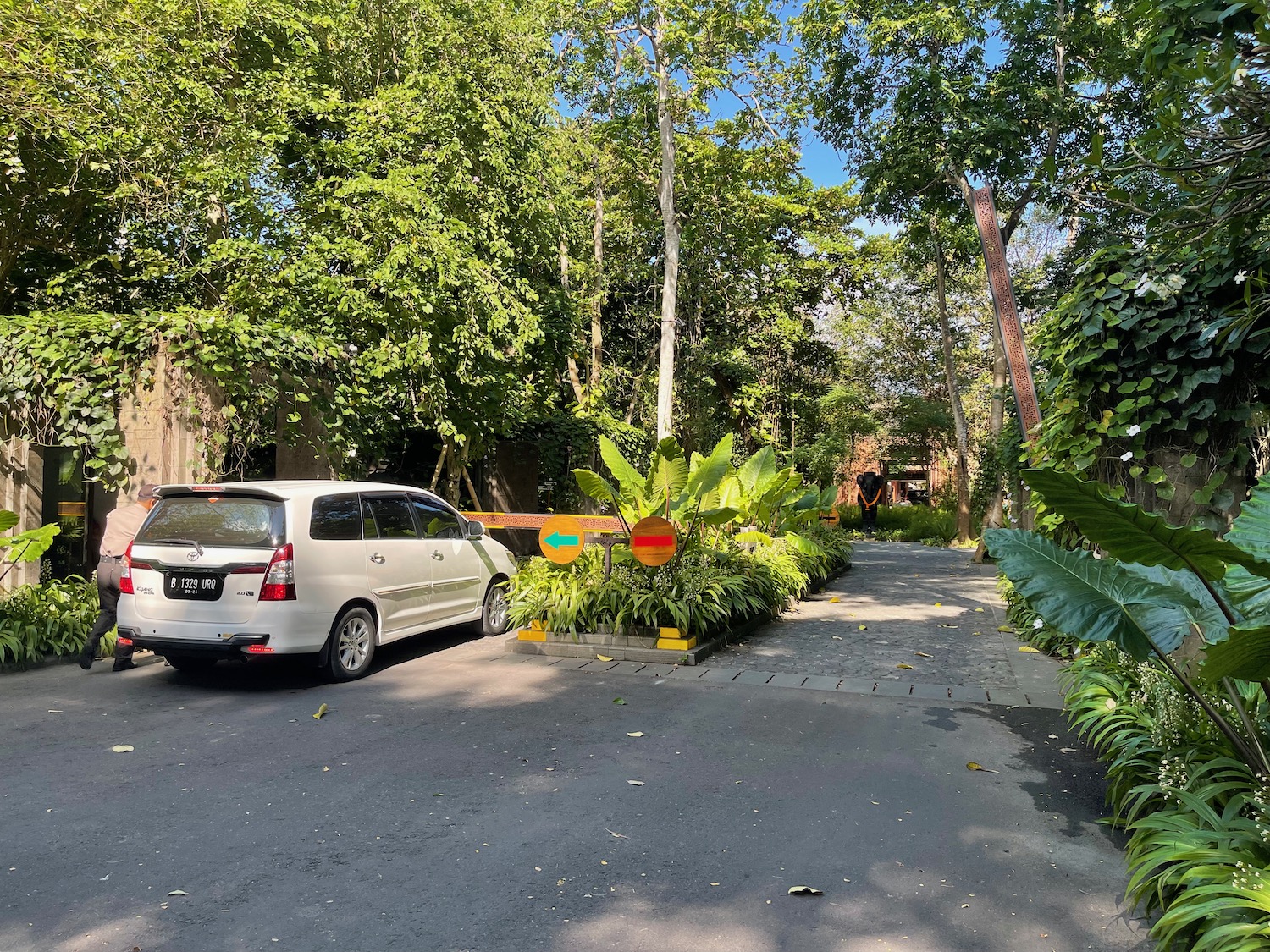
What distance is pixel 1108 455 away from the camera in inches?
268

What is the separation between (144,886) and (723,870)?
8.05ft

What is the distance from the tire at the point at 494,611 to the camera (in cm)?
965

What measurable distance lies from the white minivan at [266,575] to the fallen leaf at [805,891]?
471cm

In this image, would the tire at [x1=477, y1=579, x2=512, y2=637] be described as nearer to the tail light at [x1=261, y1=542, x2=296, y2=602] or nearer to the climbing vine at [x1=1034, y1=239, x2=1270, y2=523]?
the tail light at [x1=261, y1=542, x2=296, y2=602]

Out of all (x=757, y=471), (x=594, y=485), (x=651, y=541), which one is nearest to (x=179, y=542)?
(x=594, y=485)

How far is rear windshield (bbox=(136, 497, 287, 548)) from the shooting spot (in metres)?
6.73

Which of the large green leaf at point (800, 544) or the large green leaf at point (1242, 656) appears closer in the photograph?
the large green leaf at point (1242, 656)

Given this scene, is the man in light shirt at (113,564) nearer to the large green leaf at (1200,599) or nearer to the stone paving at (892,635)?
the stone paving at (892,635)

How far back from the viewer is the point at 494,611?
9.80 metres

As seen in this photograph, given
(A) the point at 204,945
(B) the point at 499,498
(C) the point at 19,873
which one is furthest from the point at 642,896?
(B) the point at 499,498

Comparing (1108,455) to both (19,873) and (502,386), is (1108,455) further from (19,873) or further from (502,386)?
(502,386)

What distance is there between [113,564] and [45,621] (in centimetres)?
127

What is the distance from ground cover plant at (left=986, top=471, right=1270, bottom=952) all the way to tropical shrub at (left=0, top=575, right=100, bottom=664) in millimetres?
8413

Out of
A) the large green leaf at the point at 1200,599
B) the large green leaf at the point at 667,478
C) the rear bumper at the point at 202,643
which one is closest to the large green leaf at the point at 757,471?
the large green leaf at the point at 667,478
